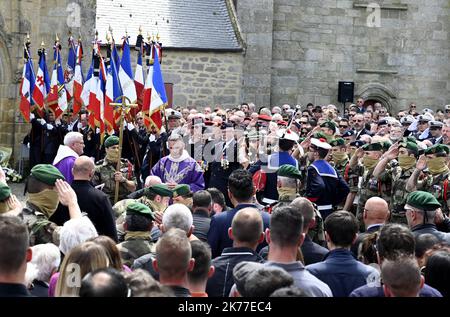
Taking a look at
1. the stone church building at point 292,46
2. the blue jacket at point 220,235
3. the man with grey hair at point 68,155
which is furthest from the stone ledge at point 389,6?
the blue jacket at point 220,235

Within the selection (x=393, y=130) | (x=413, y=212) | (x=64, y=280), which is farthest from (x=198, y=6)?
(x=64, y=280)

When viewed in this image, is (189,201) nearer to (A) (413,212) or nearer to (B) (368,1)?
(A) (413,212)

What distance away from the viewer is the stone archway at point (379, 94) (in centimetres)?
2880

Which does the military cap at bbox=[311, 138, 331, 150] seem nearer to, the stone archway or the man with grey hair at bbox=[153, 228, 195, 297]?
the man with grey hair at bbox=[153, 228, 195, 297]

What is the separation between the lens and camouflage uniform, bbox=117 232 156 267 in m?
7.52

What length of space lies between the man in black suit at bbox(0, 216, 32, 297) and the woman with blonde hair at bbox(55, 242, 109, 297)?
42cm

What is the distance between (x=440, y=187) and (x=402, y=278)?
223 inches

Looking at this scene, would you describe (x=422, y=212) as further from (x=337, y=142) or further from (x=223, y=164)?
(x=223, y=164)

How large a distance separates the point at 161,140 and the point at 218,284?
10260 millimetres

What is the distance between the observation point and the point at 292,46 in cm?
2848

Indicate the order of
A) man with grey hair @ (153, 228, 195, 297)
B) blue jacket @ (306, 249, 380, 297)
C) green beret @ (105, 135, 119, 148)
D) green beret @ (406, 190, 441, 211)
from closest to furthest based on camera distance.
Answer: man with grey hair @ (153, 228, 195, 297)
blue jacket @ (306, 249, 380, 297)
green beret @ (406, 190, 441, 211)
green beret @ (105, 135, 119, 148)

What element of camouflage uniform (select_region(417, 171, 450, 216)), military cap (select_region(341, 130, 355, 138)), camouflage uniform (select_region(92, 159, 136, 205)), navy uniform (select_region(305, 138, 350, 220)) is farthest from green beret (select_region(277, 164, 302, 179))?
military cap (select_region(341, 130, 355, 138))

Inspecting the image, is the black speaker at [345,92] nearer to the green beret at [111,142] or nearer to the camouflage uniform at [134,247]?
the green beret at [111,142]

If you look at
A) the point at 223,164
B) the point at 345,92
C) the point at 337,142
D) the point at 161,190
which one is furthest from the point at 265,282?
the point at 345,92
